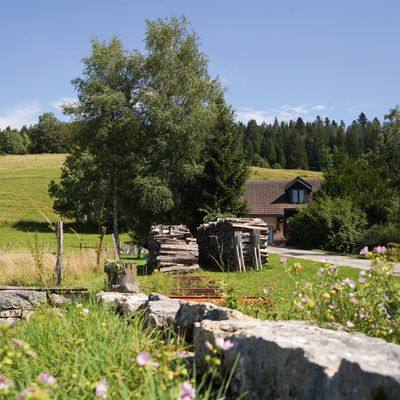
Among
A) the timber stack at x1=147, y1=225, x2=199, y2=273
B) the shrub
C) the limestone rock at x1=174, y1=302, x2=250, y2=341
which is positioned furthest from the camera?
the shrub

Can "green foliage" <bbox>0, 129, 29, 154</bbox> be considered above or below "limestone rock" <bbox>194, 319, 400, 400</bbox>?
above

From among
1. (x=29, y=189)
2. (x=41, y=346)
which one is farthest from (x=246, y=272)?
(x=29, y=189)

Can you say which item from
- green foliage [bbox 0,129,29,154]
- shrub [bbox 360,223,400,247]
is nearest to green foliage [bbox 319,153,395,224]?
shrub [bbox 360,223,400,247]

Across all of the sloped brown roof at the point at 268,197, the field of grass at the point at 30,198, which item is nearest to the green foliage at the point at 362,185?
the field of grass at the point at 30,198

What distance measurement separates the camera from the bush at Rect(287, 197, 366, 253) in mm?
31203

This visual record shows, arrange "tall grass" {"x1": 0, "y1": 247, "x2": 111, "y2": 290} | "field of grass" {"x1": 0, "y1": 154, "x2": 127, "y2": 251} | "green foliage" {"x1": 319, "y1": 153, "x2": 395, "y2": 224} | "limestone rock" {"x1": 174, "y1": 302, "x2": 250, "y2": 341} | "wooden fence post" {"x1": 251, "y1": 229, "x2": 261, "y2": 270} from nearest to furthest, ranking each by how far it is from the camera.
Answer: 1. "limestone rock" {"x1": 174, "y1": 302, "x2": 250, "y2": 341}
2. "tall grass" {"x1": 0, "y1": 247, "x2": 111, "y2": 290}
3. "wooden fence post" {"x1": 251, "y1": 229, "x2": 261, "y2": 270}
4. "green foliage" {"x1": 319, "y1": 153, "x2": 395, "y2": 224}
5. "field of grass" {"x1": 0, "y1": 154, "x2": 127, "y2": 251}

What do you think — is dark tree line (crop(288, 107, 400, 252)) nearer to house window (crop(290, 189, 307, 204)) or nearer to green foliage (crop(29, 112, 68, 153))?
house window (crop(290, 189, 307, 204))

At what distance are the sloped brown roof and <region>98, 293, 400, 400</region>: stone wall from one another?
44.5 metres

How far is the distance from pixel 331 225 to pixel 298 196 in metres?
16.9

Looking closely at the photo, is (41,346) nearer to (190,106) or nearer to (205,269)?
(205,269)

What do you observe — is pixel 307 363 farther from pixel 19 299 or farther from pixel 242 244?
pixel 242 244

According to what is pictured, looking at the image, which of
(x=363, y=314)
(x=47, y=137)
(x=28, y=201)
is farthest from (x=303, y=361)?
(x=47, y=137)

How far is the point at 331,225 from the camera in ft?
106

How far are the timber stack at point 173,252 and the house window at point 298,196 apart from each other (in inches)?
1283
